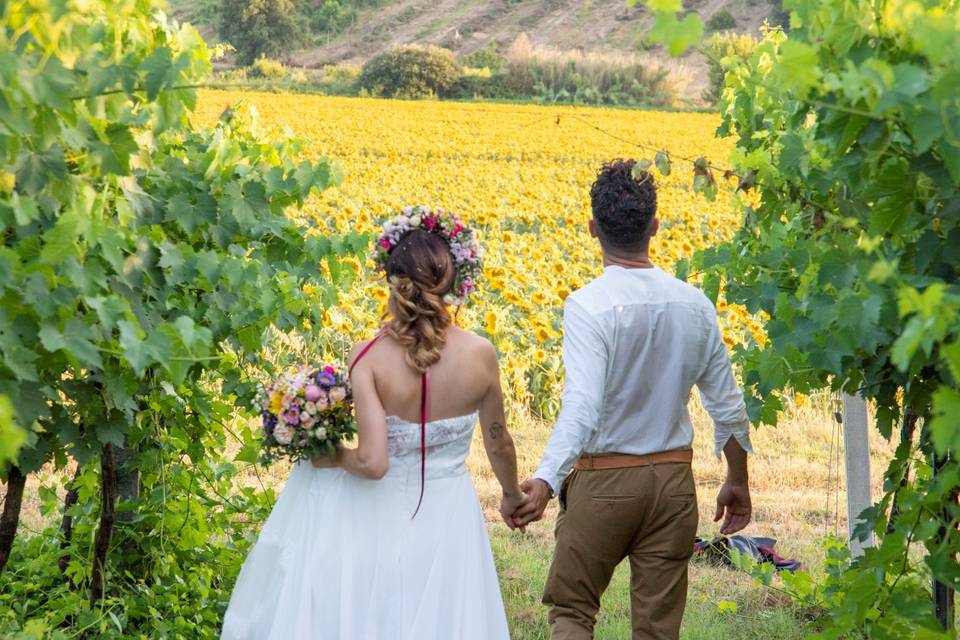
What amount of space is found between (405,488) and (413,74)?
108 ft

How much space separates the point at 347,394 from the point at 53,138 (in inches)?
51.7

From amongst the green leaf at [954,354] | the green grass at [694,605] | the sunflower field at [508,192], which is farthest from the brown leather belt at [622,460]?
the green leaf at [954,354]

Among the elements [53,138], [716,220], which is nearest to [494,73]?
[716,220]

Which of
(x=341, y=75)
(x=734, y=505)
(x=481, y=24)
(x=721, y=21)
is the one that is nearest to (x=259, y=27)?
(x=341, y=75)

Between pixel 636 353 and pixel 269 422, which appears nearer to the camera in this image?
pixel 269 422

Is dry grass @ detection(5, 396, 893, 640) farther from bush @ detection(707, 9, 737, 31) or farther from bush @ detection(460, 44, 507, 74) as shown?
bush @ detection(707, 9, 737, 31)

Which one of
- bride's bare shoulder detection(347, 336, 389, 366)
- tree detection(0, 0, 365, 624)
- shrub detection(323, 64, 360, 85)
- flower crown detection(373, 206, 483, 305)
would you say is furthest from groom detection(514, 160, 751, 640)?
shrub detection(323, 64, 360, 85)

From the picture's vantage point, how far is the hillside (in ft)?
159

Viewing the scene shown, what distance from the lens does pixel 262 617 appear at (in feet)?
12.0

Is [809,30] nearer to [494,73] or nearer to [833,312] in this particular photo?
[833,312]

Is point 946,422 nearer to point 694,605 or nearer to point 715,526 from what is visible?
point 694,605

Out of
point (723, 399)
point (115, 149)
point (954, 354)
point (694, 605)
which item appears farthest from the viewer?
point (694, 605)

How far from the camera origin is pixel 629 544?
151 inches

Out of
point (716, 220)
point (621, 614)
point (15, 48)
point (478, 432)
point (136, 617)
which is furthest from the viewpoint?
point (716, 220)
